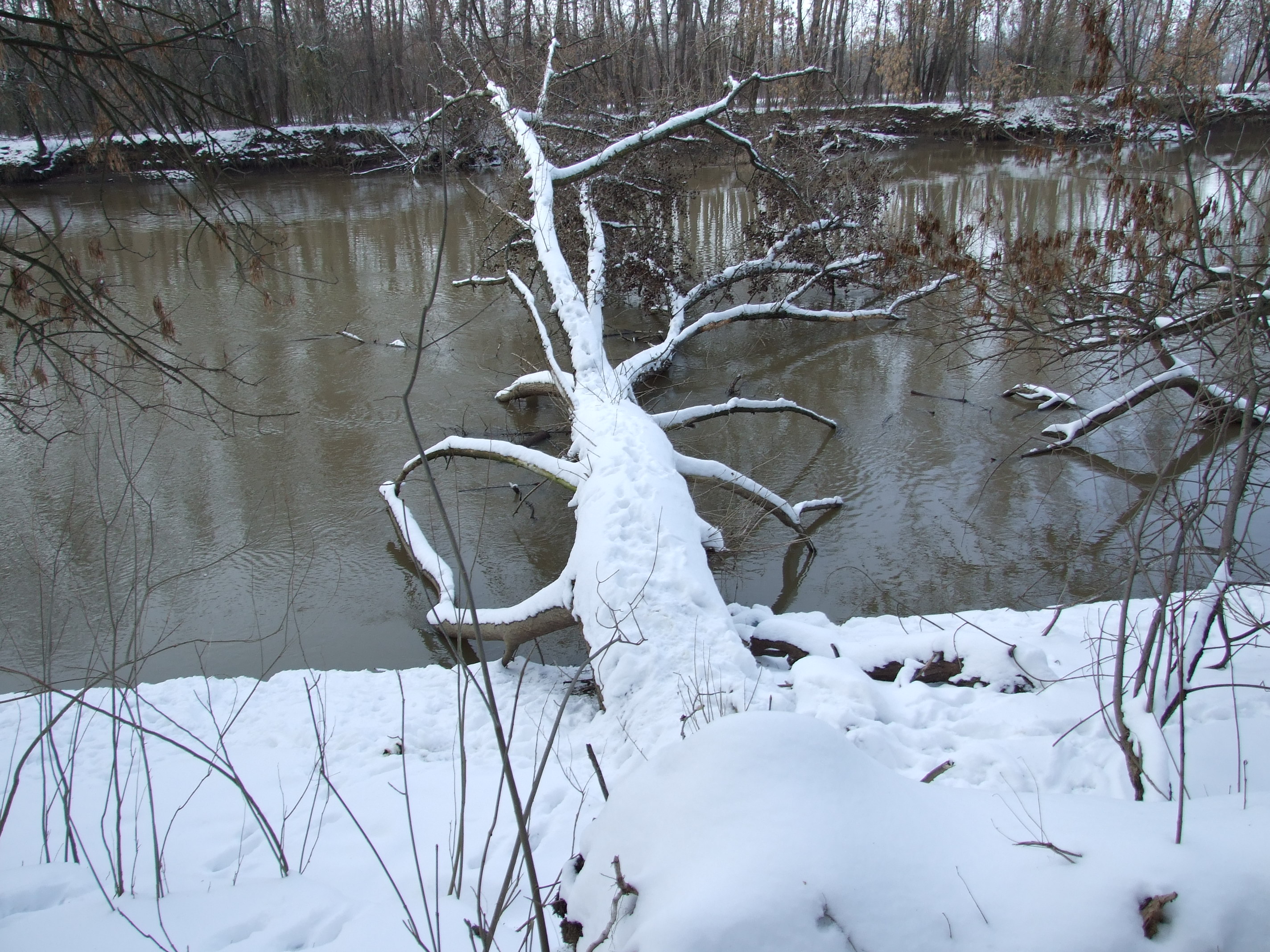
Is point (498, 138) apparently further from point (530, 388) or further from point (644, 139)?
point (530, 388)

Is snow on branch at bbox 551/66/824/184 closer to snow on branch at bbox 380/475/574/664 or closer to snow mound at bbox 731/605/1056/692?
snow on branch at bbox 380/475/574/664

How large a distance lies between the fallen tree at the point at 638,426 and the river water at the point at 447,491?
39 cm

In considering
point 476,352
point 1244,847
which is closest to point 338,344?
point 476,352

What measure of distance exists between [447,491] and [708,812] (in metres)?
5.35

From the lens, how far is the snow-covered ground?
1456 mm

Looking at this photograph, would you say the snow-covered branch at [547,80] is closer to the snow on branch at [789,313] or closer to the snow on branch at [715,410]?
the snow on branch at [789,313]

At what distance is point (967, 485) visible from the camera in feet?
21.6

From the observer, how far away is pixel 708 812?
1.56 m

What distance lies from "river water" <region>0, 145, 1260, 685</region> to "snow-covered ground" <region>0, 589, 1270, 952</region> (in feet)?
1.93

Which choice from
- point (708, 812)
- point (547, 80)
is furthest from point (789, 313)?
point (708, 812)

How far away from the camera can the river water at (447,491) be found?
5180 millimetres

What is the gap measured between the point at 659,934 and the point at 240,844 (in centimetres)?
209

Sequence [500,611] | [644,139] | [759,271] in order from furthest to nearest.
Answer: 1. [759,271]
2. [644,139]
3. [500,611]

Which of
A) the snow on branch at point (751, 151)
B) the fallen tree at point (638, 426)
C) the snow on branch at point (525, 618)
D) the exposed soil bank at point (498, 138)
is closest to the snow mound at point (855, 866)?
Answer: the fallen tree at point (638, 426)
